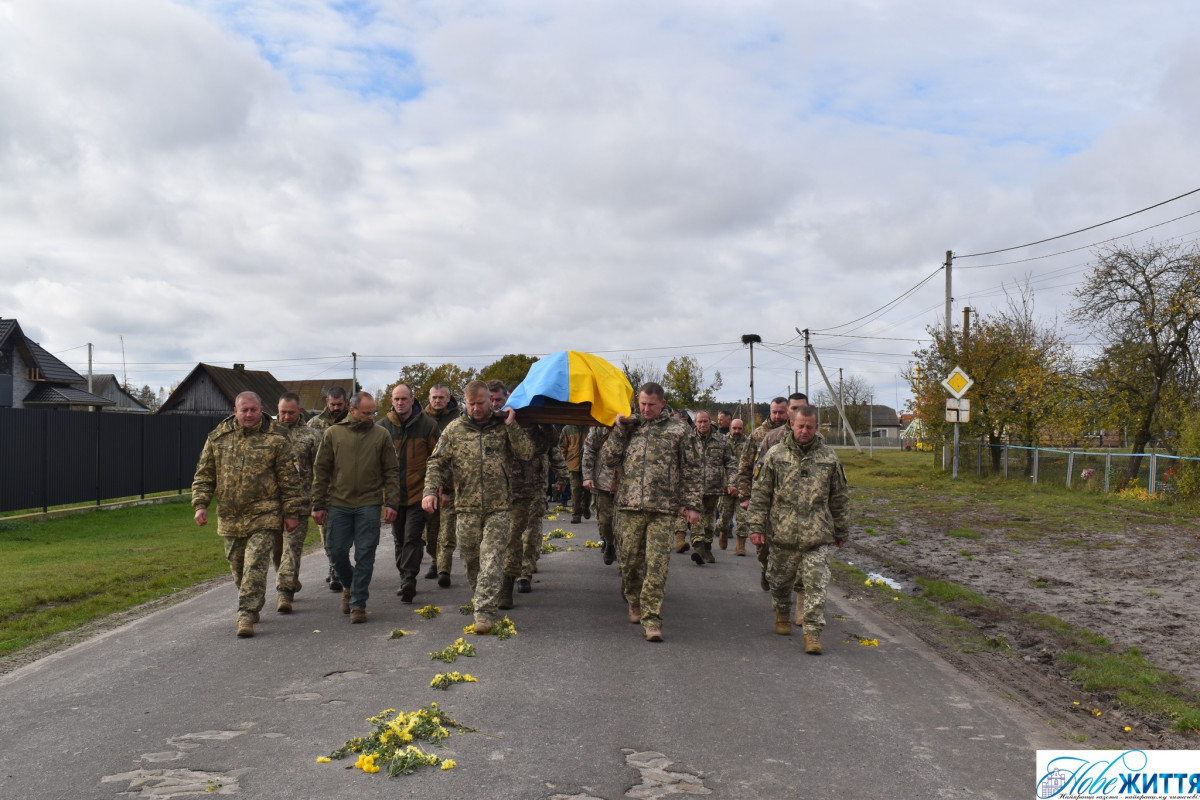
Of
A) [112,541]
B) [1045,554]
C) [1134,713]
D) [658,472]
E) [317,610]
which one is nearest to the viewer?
[1134,713]

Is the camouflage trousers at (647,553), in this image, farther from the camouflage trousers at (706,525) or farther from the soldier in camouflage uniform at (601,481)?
the camouflage trousers at (706,525)

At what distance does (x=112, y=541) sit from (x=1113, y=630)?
1444cm

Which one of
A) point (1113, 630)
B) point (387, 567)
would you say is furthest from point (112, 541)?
point (1113, 630)

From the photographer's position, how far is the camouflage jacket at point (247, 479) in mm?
7754

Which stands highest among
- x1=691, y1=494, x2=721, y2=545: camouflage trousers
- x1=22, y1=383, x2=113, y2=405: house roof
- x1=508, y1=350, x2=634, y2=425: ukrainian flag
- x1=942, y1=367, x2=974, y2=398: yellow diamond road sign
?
x1=22, y1=383, x2=113, y2=405: house roof

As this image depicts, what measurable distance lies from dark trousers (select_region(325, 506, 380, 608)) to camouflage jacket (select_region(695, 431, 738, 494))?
5.49m

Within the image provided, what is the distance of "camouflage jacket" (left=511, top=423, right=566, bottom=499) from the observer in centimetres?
885

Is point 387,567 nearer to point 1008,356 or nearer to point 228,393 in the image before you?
point 1008,356

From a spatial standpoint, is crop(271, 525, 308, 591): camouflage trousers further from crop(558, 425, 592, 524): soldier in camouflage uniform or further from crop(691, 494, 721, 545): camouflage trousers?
crop(558, 425, 592, 524): soldier in camouflage uniform

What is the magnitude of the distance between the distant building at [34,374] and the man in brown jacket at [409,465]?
3485 cm

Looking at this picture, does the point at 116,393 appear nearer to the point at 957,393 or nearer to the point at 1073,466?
the point at 957,393

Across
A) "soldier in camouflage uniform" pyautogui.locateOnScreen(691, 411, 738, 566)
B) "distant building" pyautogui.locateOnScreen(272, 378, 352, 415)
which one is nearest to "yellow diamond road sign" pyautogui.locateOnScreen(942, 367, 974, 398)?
"soldier in camouflage uniform" pyautogui.locateOnScreen(691, 411, 738, 566)

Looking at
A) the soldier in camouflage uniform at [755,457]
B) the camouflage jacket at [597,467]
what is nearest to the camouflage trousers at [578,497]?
the soldier in camouflage uniform at [755,457]

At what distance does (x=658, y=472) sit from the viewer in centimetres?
775
